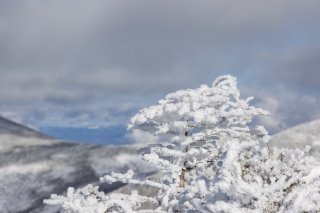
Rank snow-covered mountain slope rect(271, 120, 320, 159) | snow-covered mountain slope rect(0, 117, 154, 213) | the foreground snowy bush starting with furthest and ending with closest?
Result: snow-covered mountain slope rect(0, 117, 154, 213), snow-covered mountain slope rect(271, 120, 320, 159), the foreground snowy bush

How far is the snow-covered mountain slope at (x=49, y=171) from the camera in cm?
15488

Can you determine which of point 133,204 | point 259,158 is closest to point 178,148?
point 133,204

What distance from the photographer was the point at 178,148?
49.5ft

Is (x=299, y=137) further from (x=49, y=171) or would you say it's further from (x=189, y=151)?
(x=189, y=151)

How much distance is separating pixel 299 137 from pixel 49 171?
7172cm

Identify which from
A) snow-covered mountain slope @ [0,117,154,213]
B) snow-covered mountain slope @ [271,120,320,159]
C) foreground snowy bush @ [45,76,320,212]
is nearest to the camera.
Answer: foreground snowy bush @ [45,76,320,212]

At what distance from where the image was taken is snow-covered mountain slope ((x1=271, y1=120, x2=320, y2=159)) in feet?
470

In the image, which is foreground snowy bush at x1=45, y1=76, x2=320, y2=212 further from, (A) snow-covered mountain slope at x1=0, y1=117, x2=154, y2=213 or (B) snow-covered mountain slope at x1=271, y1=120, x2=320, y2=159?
(A) snow-covered mountain slope at x1=0, y1=117, x2=154, y2=213

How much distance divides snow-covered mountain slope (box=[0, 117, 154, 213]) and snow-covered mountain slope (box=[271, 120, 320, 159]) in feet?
128

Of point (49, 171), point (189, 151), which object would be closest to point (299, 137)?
point (49, 171)

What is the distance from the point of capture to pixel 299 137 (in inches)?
5871

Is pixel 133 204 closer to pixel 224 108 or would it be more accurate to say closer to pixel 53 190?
pixel 224 108

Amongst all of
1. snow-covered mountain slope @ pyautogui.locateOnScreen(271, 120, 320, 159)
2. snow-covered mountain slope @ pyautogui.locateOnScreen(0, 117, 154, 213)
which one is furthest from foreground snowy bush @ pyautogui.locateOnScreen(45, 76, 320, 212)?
snow-covered mountain slope @ pyautogui.locateOnScreen(0, 117, 154, 213)

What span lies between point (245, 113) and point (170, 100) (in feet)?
6.11
